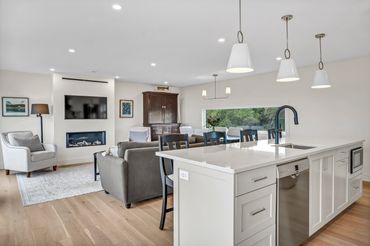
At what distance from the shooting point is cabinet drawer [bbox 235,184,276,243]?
153cm

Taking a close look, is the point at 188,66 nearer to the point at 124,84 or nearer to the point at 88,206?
the point at 124,84

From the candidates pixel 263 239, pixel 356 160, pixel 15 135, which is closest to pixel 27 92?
pixel 15 135

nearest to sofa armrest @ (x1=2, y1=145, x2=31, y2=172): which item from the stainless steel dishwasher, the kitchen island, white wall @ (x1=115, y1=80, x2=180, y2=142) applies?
white wall @ (x1=115, y1=80, x2=180, y2=142)

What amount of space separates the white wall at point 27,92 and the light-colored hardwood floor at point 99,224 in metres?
2.84

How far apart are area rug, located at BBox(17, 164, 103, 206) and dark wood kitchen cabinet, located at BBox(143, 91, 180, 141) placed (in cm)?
270

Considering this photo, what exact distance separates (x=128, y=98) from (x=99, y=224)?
528 cm

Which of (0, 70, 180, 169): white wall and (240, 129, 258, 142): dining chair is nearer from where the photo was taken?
(240, 129, 258, 142): dining chair

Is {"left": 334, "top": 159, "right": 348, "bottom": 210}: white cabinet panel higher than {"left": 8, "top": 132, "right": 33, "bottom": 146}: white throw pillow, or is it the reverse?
{"left": 8, "top": 132, "right": 33, "bottom": 146}: white throw pillow

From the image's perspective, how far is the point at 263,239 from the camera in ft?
5.62

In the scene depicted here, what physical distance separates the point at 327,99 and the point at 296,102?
675 mm

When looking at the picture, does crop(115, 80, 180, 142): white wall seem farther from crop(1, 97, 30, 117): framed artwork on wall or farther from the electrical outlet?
the electrical outlet

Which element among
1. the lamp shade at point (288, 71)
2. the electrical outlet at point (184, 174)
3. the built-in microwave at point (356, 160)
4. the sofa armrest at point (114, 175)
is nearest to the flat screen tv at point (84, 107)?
the sofa armrest at point (114, 175)

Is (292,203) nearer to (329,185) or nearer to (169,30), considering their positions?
(329,185)

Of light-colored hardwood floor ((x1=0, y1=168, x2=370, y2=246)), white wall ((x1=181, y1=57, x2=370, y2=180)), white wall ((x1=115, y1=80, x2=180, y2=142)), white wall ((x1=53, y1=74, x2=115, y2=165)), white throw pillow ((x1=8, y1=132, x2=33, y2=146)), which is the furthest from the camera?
white wall ((x1=115, y1=80, x2=180, y2=142))
